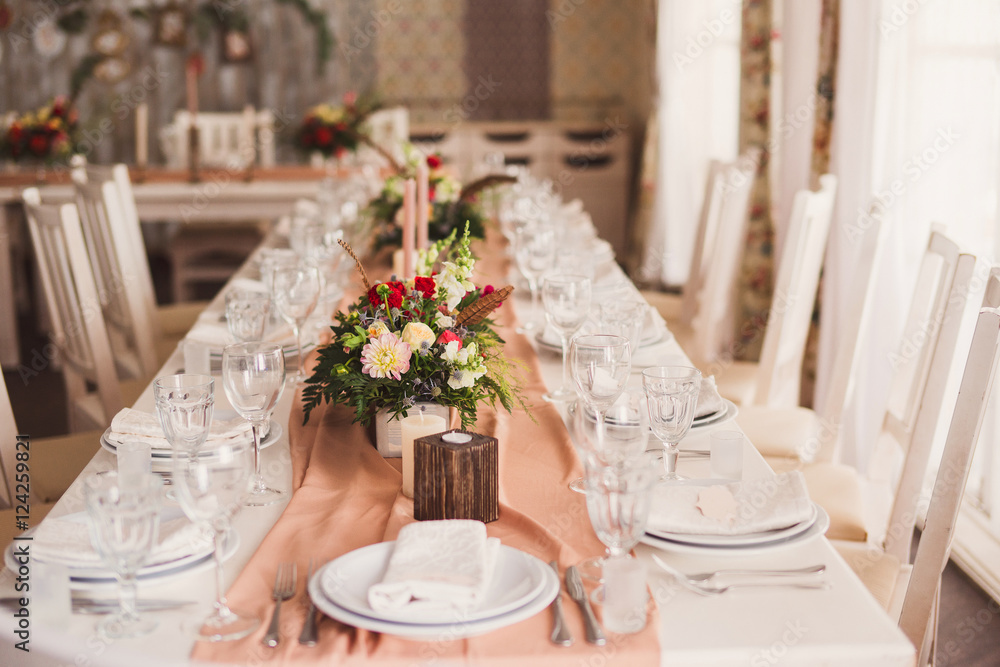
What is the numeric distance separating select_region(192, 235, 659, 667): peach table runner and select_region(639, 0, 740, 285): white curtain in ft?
12.1

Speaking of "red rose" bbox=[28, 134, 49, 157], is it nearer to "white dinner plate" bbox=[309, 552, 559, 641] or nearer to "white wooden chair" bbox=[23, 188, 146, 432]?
"white wooden chair" bbox=[23, 188, 146, 432]

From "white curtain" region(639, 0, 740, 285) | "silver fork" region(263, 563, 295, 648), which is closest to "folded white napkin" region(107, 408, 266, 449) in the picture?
"silver fork" region(263, 563, 295, 648)

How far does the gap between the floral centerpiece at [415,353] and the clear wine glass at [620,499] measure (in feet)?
1.34

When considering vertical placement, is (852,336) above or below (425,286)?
below

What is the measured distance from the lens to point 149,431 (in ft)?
4.29

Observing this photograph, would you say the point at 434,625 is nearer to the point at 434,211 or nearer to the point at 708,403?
the point at 708,403

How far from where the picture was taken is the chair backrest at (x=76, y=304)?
228 centimetres

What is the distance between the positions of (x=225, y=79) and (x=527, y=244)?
530cm

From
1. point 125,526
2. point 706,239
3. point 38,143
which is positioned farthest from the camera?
point 38,143

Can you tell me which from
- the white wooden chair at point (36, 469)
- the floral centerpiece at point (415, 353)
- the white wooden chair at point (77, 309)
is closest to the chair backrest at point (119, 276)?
the white wooden chair at point (77, 309)

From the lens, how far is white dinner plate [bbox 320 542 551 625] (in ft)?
2.88

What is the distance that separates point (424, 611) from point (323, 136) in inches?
157

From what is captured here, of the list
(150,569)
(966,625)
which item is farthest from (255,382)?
(966,625)

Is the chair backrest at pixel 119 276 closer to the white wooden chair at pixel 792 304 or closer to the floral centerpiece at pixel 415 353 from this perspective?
the floral centerpiece at pixel 415 353
